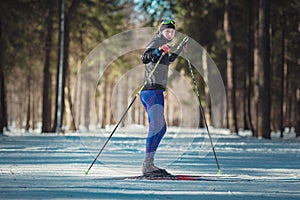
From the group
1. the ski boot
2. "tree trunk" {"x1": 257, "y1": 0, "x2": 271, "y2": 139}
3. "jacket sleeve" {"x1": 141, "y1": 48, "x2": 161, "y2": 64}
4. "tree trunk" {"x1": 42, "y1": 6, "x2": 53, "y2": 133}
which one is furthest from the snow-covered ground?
"tree trunk" {"x1": 42, "y1": 6, "x2": 53, "y2": 133}

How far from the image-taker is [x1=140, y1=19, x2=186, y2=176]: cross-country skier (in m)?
10.2

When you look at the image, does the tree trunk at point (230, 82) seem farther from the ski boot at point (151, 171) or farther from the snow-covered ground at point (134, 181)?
the ski boot at point (151, 171)

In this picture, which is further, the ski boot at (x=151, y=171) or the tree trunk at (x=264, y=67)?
the tree trunk at (x=264, y=67)

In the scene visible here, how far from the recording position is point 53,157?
14586 mm

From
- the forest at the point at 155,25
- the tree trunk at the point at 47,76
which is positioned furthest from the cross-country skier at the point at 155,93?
the tree trunk at the point at 47,76

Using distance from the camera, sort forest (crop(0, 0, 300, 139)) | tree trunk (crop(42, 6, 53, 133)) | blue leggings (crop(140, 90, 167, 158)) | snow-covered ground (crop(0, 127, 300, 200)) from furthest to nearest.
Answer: tree trunk (crop(42, 6, 53, 133))
forest (crop(0, 0, 300, 139))
blue leggings (crop(140, 90, 167, 158))
snow-covered ground (crop(0, 127, 300, 200))

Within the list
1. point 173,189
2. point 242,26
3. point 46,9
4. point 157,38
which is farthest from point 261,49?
point 173,189

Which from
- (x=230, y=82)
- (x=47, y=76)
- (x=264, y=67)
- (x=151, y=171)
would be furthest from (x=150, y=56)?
(x=230, y=82)

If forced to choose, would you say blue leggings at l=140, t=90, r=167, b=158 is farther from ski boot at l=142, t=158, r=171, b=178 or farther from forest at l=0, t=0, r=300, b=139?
forest at l=0, t=0, r=300, b=139

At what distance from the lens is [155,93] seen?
403 inches

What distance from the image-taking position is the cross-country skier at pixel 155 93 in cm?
1019

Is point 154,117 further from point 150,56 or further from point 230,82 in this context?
point 230,82

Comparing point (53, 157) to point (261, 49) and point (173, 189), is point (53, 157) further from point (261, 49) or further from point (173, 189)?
point (261, 49)

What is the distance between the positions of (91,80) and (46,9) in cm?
2165
